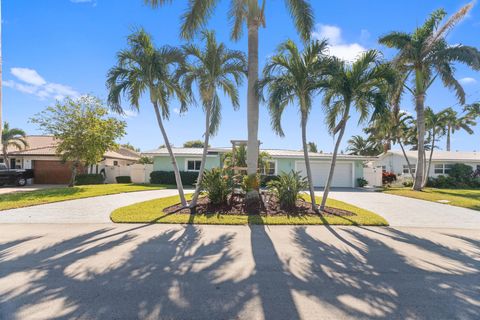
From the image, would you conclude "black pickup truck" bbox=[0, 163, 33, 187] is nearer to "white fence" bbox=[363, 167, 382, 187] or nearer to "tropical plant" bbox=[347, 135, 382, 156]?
"white fence" bbox=[363, 167, 382, 187]

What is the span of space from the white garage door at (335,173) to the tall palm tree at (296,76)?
12.2 m

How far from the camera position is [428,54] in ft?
54.5

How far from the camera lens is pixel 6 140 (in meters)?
21.8

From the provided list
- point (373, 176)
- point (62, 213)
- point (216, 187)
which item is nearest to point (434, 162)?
point (373, 176)

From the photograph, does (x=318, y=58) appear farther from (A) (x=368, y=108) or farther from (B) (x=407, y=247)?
(B) (x=407, y=247)

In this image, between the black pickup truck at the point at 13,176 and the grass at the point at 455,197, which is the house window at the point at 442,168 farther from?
the black pickup truck at the point at 13,176

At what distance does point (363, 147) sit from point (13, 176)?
1636 inches

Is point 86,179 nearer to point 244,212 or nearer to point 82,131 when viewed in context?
point 82,131

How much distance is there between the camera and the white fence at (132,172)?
21.5 metres

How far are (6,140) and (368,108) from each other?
28771mm

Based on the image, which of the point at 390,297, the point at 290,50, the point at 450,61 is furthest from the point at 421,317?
the point at 450,61

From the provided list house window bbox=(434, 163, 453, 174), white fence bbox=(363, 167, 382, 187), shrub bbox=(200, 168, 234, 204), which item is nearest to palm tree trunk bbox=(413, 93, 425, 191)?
white fence bbox=(363, 167, 382, 187)

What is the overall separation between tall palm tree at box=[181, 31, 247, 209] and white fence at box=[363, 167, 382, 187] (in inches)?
678

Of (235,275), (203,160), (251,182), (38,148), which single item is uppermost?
(38,148)
